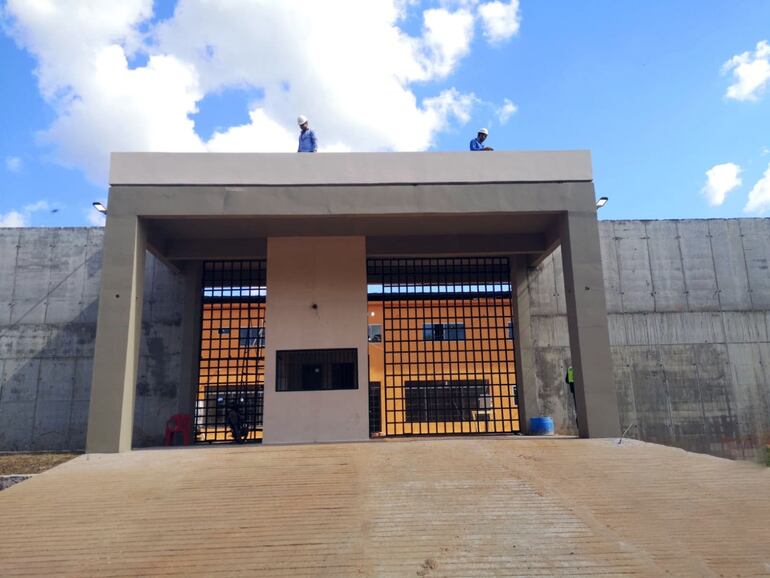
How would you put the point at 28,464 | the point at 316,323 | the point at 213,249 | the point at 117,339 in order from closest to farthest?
the point at 28,464 → the point at 117,339 → the point at 316,323 → the point at 213,249

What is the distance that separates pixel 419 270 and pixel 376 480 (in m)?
7.58

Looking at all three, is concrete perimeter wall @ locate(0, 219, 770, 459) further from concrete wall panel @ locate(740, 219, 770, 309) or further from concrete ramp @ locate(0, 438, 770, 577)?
concrete ramp @ locate(0, 438, 770, 577)

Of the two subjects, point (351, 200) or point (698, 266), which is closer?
point (351, 200)

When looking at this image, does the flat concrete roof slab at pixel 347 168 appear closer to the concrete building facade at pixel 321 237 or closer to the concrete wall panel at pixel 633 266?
the concrete building facade at pixel 321 237

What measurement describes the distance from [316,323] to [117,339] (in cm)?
344

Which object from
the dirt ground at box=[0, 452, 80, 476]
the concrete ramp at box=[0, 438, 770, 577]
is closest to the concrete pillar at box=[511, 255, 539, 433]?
the concrete ramp at box=[0, 438, 770, 577]

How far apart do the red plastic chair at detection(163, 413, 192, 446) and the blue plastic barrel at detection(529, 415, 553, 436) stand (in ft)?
23.6

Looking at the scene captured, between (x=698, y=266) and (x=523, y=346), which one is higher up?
(x=698, y=266)

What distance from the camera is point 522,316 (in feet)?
42.7

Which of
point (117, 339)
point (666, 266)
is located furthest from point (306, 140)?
point (666, 266)

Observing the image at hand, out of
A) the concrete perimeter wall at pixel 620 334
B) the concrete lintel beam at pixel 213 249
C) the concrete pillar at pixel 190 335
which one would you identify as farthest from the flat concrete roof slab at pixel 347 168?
the concrete perimeter wall at pixel 620 334

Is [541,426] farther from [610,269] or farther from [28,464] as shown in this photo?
[28,464]

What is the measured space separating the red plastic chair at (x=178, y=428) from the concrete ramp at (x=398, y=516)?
439 cm

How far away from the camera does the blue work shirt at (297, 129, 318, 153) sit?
10.2m
